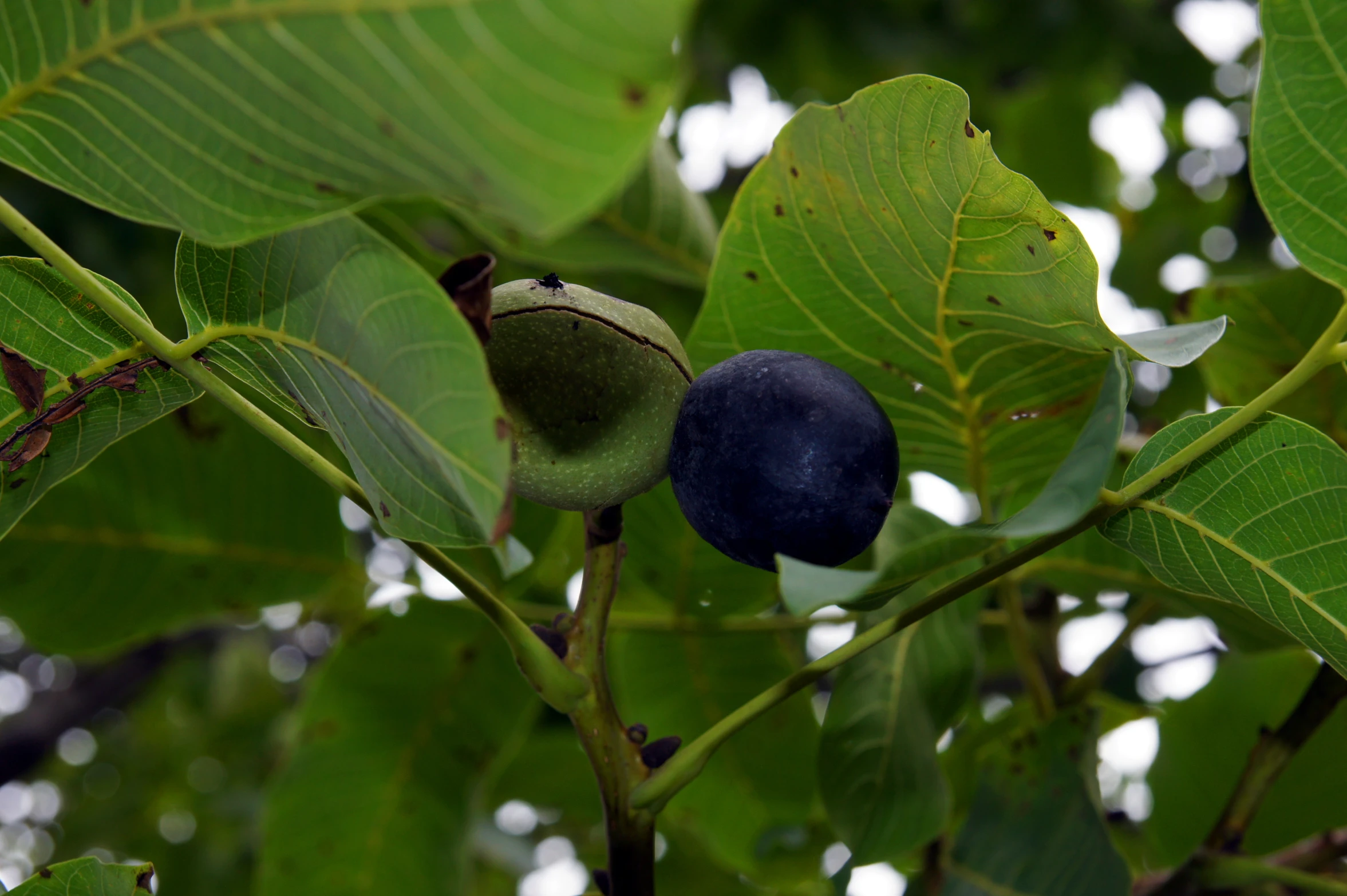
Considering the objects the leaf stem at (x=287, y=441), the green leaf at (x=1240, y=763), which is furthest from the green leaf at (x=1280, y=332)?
the leaf stem at (x=287, y=441)

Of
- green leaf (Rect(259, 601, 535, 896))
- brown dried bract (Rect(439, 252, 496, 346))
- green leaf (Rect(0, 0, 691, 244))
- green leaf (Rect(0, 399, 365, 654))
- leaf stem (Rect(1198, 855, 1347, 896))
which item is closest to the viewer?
green leaf (Rect(0, 0, 691, 244))

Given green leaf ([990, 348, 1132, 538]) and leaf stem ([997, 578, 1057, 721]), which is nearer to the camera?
green leaf ([990, 348, 1132, 538])

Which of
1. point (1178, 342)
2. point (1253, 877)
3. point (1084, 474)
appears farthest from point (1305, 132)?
point (1253, 877)

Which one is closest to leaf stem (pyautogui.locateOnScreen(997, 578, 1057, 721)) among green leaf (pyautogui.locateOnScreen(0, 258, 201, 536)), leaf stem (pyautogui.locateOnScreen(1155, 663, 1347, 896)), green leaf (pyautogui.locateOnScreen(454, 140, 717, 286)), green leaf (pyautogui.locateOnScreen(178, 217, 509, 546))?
leaf stem (pyautogui.locateOnScreen(1155, 663, 1347, 896))

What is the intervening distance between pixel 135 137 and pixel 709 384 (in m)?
0.35

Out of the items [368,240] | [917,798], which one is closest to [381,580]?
[917,798]

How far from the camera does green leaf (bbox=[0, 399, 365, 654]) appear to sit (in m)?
1.06

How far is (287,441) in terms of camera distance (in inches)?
26.1

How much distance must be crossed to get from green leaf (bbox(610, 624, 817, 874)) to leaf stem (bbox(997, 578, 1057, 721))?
25 centimetres

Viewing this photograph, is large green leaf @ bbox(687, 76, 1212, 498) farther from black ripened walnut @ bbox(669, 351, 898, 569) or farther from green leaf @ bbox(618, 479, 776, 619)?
green leaf @ bbox(618, 479, 776, 619)

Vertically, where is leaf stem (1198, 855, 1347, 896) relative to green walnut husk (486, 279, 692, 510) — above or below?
below

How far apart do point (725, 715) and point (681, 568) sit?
216 millimetres

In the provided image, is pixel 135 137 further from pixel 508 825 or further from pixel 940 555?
pixel 508 825

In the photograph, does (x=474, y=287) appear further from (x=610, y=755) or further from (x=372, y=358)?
(x=610, y=755)
